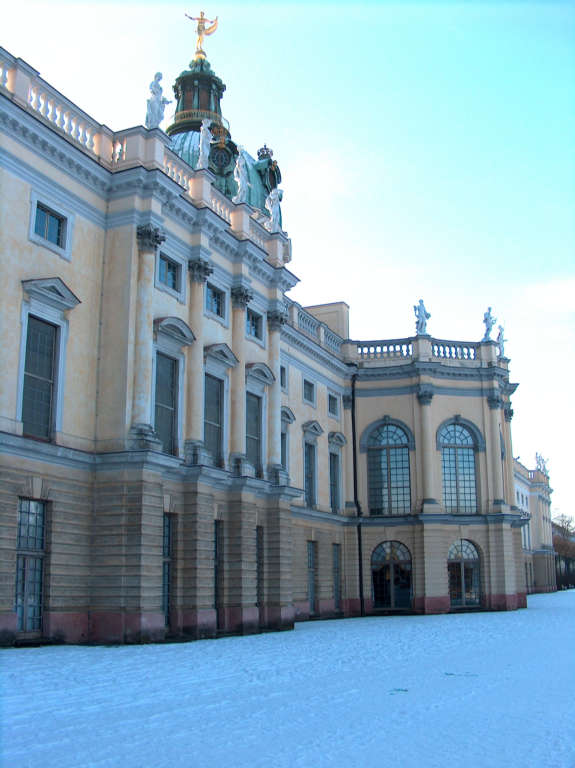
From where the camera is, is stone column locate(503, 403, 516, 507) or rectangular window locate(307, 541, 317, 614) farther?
stone column locate(503, 403, 516, 507)

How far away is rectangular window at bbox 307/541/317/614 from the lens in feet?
119

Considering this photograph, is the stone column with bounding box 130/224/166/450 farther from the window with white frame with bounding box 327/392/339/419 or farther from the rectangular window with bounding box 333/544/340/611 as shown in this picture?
the rectangular window with bounding box 333/544/340/611

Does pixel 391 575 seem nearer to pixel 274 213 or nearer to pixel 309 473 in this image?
pixel 309 473

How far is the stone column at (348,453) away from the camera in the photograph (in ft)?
139

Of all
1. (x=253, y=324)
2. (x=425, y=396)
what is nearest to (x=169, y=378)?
(x=253, y=324)

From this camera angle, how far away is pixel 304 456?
3772 cm

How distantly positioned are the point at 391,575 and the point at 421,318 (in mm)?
13628

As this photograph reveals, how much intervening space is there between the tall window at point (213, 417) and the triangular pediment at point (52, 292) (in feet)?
20.9

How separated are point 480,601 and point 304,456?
12.9 m

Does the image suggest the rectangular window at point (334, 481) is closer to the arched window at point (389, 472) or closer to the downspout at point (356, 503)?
the downspout at point (356, 503)

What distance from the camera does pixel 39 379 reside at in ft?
66.9

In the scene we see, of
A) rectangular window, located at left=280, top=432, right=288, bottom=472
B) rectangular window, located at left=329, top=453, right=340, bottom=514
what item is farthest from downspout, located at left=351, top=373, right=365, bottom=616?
rectangular window, located at left=280, top=432, right=288, bottom=472

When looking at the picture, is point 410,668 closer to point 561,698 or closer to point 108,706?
point 561,698

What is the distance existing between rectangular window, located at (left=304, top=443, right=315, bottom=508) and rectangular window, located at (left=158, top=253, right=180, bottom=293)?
14.4 meters
